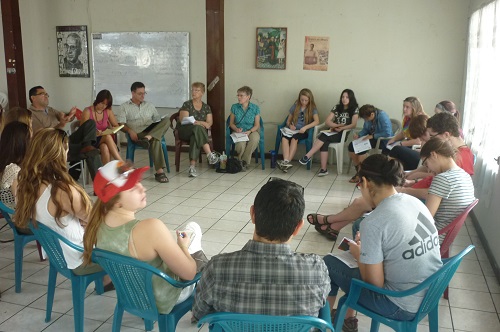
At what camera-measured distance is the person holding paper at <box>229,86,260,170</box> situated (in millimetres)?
6406

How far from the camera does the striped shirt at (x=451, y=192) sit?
103 inches

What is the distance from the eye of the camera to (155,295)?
199 centimetres

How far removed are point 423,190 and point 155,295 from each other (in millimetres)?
1930

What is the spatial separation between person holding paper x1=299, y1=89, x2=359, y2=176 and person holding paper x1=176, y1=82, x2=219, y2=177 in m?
1.32

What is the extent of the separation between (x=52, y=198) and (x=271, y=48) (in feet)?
15.8

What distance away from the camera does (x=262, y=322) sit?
1.49 m

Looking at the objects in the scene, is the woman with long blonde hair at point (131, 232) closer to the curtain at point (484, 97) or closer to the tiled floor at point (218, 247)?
the tiled floor at point (218, 247)

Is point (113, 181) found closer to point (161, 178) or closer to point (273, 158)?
point (161, 178)

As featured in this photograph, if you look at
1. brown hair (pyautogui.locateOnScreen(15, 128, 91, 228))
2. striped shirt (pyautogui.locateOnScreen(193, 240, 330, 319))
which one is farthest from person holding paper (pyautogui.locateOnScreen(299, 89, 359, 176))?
striped shirt (pyautogui.locateOnScreen(193, 240, 330, 319))

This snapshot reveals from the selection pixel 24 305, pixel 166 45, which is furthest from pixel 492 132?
pixel 166 45

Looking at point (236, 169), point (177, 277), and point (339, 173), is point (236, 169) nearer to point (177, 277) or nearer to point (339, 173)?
point (339, 173)

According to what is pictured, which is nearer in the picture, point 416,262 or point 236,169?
point 416,262

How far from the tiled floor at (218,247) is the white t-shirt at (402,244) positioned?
2.39 feet

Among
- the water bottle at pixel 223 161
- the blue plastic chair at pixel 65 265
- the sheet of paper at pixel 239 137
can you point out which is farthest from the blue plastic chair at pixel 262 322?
the sheet of paper at pixel 239 137
